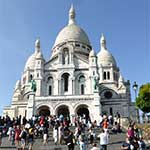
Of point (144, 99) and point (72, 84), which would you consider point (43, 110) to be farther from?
point (144, 99)

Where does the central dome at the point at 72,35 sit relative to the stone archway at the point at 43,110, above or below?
above

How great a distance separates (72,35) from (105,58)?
800 centimetres

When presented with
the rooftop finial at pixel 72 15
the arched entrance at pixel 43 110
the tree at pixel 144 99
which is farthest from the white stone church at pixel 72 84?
the tree at pixel 144 99

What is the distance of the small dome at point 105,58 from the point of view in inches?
2541

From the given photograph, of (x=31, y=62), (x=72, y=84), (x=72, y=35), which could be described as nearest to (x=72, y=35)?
(x=72, y=35)

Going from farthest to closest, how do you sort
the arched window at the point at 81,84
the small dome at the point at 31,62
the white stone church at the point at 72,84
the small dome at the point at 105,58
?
the small dome at the point at 31,62
the small dome at the point at 105,58
the arched window at the point at 81,84
the white stone church at the point at 72,84

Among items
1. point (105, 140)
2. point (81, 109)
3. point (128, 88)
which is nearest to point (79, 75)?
point (81, 109)

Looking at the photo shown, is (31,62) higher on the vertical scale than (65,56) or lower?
higher

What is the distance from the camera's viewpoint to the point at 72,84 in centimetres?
5253

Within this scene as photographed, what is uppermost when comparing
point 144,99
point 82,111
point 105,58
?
point 105,58

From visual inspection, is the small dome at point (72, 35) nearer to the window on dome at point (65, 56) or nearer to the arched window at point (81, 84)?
the window on dome at point (65, 56)

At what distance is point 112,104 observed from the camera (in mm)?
56469

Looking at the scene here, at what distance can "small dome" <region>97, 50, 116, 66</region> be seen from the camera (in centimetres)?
6453

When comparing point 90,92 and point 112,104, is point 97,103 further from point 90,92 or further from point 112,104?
point 112,104
